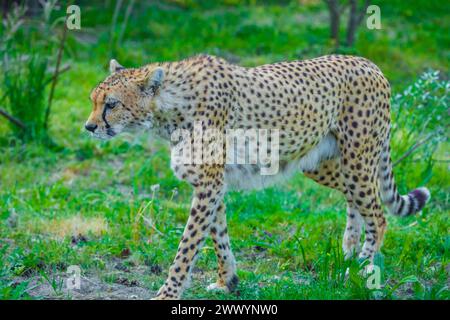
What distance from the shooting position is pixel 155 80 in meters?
4.05

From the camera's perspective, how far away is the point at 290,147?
4371 mm

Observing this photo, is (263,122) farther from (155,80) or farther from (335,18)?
(335,18)

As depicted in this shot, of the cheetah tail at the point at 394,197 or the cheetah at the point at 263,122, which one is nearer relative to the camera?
the cheetah at the point at 263,122

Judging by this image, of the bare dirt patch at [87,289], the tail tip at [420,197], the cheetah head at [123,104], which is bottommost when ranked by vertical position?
the bare dirt patch at [87,289]

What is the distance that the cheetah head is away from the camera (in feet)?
13.2

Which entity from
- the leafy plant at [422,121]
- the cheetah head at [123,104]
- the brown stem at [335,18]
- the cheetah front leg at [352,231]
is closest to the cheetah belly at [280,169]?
the cheetah front leg at [352,231]

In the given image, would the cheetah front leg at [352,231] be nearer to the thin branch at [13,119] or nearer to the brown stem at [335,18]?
the thin branch at [13,119]

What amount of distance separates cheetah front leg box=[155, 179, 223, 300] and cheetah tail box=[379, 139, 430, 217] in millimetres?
1212

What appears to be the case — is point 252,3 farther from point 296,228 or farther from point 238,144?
point 238,144

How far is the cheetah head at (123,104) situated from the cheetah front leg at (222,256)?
611 millimetres

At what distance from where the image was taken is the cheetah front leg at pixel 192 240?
3.96 m

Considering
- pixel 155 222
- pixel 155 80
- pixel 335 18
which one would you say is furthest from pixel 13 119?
pixel 335 18

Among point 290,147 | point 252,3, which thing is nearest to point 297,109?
point 290,147

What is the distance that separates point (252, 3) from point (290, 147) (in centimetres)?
692
